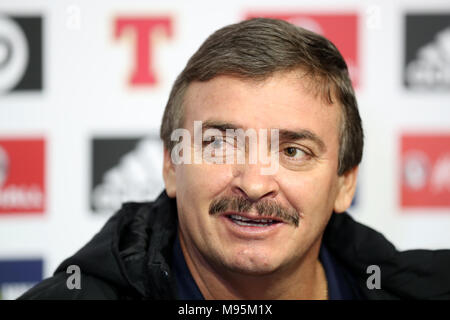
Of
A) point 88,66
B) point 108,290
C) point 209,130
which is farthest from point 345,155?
point 88,66

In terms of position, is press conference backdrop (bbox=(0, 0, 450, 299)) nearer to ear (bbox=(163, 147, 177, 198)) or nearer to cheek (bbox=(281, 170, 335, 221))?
ear (bbox=(163, 147, 177, 198))

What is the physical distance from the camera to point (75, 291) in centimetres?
125

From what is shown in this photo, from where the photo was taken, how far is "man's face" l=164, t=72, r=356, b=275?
1242 mm

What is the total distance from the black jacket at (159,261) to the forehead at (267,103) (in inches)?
15.3

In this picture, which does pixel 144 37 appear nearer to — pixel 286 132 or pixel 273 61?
pixel 273 61

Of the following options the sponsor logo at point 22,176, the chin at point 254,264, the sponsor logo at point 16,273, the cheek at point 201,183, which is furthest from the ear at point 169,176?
the sponsor logo at point 16,273

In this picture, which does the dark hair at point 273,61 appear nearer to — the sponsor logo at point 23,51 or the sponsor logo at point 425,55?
the sponsor logo at point 425,55

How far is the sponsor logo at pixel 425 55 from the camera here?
2223 millimetres

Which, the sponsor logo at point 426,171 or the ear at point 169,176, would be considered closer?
the ear at point 169,176

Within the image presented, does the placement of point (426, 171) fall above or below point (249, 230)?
above

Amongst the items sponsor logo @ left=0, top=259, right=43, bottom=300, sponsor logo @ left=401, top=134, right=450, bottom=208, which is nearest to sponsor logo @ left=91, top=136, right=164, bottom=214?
sponsor logo @ left=0, top=259, right=43, bottom=300

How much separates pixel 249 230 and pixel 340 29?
139 cm

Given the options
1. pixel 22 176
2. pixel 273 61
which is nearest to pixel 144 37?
pixel 22 176
